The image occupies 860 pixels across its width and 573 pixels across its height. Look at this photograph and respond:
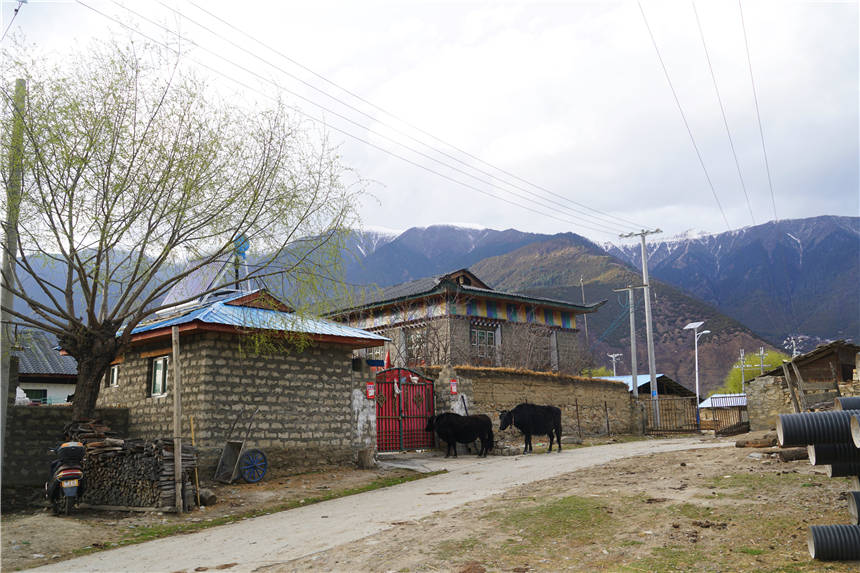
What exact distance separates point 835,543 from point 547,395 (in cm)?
1837

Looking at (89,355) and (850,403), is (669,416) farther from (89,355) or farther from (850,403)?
(850,403)

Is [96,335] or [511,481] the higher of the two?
[96,335]

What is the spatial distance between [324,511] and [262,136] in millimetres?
7725

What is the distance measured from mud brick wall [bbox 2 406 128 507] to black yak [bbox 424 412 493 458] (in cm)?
912

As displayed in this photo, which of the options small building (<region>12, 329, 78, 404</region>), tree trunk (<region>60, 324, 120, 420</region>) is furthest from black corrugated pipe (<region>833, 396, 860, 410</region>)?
small building (<region>12, 329, 78, 404</region>)

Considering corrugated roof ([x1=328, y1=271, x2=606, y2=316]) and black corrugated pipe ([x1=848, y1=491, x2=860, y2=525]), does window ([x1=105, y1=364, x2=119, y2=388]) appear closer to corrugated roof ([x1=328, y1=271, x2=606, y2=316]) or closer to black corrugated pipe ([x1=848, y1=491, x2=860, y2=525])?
corrugated roof ([x1=328, y1=271, x2=606, y2=316])

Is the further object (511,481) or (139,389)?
(139,389)

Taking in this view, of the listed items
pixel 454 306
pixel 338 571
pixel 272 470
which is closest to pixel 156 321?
pixel 272 470

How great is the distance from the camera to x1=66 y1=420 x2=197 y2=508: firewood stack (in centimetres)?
1184

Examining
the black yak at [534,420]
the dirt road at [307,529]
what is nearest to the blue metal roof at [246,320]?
the dirt road at [307,529]

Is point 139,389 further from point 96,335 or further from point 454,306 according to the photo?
point 454,306

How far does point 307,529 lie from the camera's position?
9.93 m

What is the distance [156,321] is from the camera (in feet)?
54.2

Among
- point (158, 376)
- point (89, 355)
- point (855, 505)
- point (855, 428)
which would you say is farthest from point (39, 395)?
point (855, 428)
